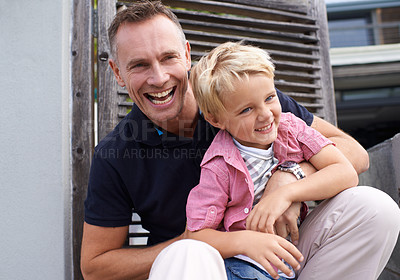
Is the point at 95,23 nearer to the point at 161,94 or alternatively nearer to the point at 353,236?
the point at 161,94

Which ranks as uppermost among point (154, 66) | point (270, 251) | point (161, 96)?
point (154, 66)

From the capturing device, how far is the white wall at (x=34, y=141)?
6.18 feet

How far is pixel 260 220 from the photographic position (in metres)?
1.17

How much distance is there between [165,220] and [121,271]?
28cm

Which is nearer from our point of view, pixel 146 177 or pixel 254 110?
pixel 254 110

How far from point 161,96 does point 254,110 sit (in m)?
0.55

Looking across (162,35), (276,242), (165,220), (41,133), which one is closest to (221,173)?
(276,242)

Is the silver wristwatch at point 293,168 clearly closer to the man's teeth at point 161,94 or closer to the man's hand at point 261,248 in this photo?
the man's hand at point 261,248

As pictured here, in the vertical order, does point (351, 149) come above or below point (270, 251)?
above

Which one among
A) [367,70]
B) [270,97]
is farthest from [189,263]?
[367,70]

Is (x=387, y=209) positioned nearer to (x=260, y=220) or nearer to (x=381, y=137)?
(x=260, y=220)

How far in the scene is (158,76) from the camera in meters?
1.63

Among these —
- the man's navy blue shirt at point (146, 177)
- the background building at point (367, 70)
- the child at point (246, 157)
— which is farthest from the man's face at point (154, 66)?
the background building at point (367, 70)

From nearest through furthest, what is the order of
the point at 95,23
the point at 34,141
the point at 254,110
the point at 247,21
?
1. the point at 254,110
2. the point at 34,141
3. the point at 95,23
4. the point at 247,21
